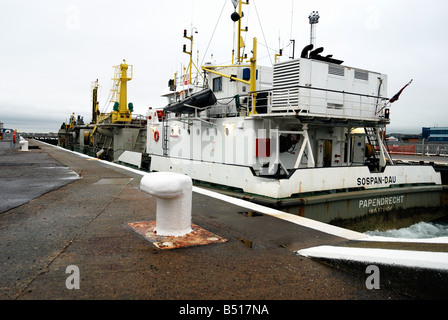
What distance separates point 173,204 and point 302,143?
7938mm

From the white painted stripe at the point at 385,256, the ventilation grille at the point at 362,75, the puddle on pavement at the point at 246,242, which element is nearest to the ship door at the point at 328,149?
the ventilation grille at the point at 362,75

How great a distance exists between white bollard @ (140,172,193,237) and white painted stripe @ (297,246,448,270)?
5.51ft

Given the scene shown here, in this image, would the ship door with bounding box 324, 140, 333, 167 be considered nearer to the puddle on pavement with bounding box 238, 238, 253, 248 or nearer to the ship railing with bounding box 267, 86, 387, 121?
the ship railing with bounding box 267, 86, 387, 121

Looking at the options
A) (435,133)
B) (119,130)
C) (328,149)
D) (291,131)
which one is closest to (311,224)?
(291,131)

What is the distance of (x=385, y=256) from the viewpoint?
11.4 ft

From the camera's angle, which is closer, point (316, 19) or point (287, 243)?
point (287, 243)

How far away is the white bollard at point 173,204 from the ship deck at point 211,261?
38 cm

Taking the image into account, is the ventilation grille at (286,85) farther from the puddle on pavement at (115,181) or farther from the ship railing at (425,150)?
the ship railing at (425,150)

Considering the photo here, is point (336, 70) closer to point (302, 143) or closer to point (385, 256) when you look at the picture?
point (302, 143)

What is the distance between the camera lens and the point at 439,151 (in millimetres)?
28172
